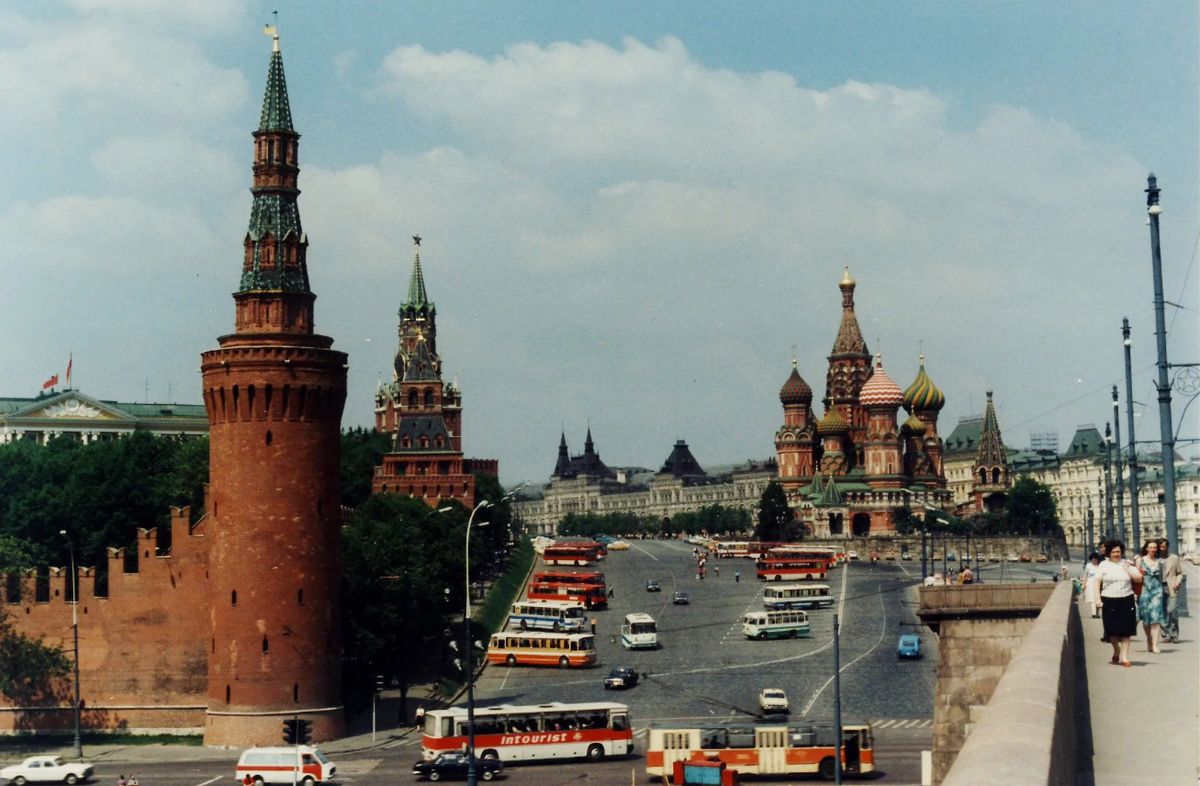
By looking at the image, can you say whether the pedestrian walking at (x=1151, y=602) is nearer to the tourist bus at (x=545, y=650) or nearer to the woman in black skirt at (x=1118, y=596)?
the woman in black skirt at (x=1118, y=596)

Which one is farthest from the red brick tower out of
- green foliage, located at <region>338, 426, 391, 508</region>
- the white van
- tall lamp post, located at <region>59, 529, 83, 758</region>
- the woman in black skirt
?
the woman in black skirt

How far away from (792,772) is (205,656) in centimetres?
2748

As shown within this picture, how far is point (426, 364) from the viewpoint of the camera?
5778 inches

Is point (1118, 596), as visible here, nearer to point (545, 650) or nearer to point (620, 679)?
point (620, 679)

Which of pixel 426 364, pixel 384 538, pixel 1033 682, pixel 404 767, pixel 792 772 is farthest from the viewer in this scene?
pixel 426 364

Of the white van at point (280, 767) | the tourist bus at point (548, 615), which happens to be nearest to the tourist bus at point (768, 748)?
the white van at point (280, 767)

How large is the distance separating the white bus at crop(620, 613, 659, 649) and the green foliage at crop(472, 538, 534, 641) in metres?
8.58

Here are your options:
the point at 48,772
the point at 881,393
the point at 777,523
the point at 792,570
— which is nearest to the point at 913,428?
the point at 881,393

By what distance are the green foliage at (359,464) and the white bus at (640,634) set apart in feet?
83.0

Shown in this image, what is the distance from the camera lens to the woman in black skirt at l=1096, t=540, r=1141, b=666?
2217cm

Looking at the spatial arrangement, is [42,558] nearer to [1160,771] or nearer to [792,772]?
[792,772]

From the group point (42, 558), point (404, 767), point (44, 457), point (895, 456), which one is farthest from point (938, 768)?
point (895, 456)

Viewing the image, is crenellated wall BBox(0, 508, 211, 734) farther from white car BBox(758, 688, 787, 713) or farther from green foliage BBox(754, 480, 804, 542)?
green foliage BBox(754, 480, 804, 542)

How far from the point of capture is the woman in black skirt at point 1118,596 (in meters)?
22.2
